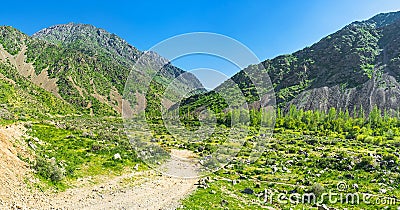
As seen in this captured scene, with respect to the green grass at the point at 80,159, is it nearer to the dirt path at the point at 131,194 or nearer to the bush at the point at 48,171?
the bush at the point at 48,171

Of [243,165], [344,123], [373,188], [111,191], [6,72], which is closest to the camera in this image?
[111,191]

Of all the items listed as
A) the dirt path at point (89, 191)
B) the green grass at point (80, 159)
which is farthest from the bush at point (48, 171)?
the dirt path at point (89, 191)

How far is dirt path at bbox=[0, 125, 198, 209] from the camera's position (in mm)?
16756

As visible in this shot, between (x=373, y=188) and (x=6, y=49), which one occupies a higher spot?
(x=6, y=49)

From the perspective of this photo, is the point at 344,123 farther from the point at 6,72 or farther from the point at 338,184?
the point at 6,72

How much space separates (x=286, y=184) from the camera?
30.8 metres

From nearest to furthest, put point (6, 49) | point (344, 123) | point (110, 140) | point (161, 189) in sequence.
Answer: point (161, 189) → point (110, 140) → point (344, 123) → point (6, 49)

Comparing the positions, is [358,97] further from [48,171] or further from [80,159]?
[48,171]

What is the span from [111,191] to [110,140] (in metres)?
21.6

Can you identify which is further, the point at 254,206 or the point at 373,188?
the point at 373,188

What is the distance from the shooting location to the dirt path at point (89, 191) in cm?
1676

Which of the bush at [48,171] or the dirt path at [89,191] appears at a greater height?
the bush at [48,171]

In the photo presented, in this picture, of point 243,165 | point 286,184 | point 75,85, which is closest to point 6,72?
point 75,85

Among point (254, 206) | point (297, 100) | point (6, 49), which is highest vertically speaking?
point (6, 49)
